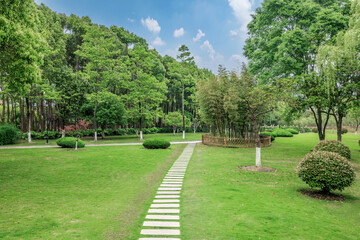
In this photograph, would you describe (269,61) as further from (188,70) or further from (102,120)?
(102,120)

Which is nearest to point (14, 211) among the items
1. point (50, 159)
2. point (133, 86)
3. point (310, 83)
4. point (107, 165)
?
point (107, 165)

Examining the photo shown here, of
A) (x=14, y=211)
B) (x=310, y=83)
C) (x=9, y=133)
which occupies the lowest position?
(x=14, y=211)

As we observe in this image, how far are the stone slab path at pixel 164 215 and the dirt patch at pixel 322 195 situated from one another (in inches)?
210

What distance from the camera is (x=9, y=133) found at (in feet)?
87.0

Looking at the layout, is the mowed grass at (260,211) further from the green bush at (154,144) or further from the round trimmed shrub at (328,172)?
the green bush at (154,144)

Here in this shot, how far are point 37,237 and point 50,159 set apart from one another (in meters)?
12.6

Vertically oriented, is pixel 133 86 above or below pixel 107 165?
above

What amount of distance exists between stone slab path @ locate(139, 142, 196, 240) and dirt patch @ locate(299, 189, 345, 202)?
5.33 metres

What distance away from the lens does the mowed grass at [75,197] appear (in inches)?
217

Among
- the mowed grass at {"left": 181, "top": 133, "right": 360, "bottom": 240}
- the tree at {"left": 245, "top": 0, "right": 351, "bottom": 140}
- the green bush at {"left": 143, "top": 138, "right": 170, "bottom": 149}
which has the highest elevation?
the tree at {"left": 245, "top": 0, "right": 351, "bottom": 140}

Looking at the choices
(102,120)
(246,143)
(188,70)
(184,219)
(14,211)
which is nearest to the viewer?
(184,219)

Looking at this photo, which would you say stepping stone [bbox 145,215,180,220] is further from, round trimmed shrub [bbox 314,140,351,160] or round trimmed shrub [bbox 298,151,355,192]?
round trimmed shrub [bbox 314,140,351,160]

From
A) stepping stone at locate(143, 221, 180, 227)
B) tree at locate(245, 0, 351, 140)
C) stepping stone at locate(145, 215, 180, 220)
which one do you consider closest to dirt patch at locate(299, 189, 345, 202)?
stepping stone at locate(145, 215, 180, 220)

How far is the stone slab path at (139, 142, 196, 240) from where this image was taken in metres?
5.24
